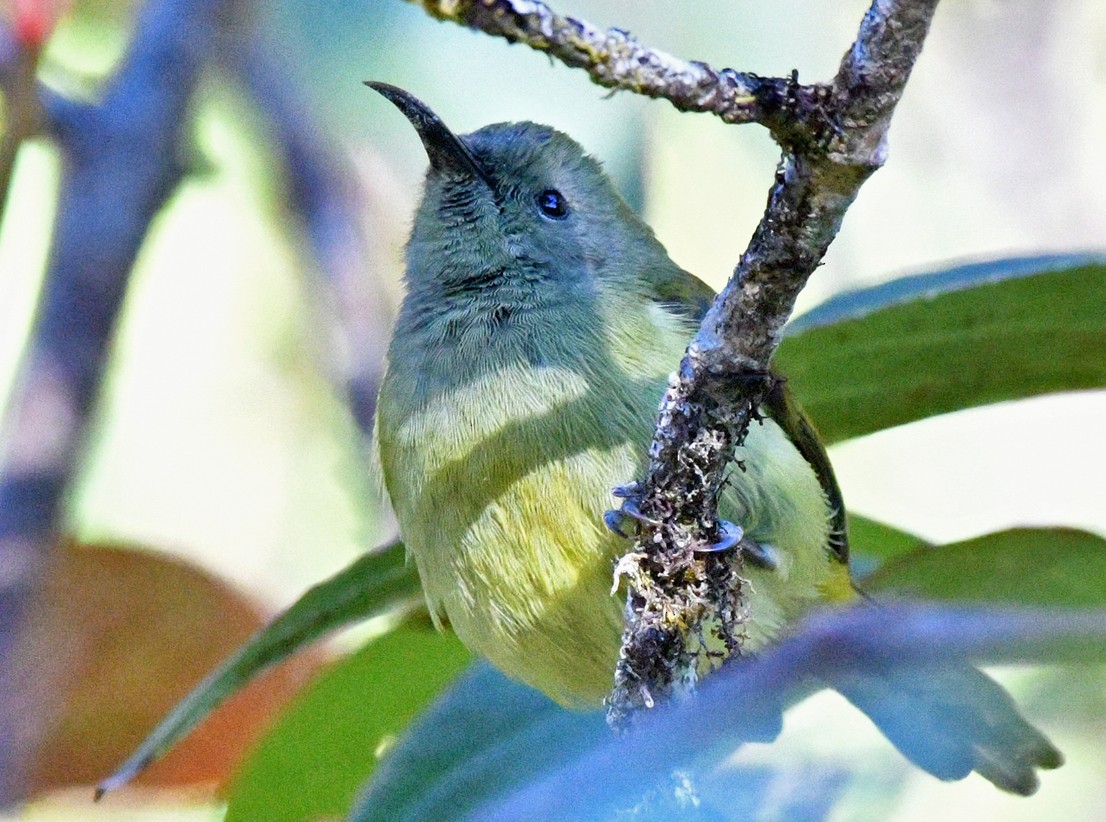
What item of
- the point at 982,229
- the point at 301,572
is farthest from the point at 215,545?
the point at 982,229

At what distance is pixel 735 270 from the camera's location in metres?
1.29

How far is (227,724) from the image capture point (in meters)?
2.93

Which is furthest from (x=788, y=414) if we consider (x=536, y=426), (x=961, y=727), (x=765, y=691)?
(x=765, y=691)

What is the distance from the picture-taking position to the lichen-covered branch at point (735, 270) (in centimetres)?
104

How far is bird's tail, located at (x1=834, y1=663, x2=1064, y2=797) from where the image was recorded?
189 cm

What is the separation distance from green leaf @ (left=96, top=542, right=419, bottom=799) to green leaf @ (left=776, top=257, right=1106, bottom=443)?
77 centimetres

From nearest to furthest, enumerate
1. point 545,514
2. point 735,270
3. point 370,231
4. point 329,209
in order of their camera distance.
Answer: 1. point 735,270
2. point 545,514
3. point 329,209
4. point 370,231

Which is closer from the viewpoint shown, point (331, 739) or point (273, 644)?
point (273, 644)

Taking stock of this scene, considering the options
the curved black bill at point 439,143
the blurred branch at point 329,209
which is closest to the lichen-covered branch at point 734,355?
the curved black bill at point 439,143

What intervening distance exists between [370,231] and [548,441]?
1.76 metres

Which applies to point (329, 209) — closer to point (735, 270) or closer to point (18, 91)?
point (18, 91)

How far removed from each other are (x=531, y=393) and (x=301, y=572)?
7.50ft

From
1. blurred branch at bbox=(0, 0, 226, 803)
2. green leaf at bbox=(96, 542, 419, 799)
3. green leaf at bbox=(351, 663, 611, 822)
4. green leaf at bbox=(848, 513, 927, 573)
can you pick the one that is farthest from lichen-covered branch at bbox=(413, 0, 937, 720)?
blurred branch at bbox=(0, 0, 226, 803)

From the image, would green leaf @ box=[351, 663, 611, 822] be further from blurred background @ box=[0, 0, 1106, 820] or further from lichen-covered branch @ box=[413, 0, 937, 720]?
blurred background @ box=[0, 0, 1106, 820]
